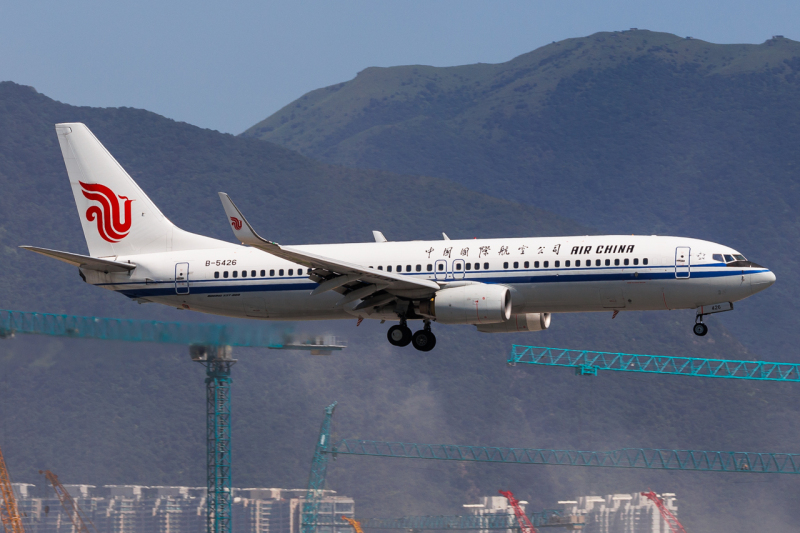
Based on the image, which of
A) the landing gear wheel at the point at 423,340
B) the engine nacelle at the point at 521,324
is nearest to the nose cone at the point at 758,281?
the engine nacelle at the point at 521,324

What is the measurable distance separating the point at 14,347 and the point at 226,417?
67.3 metres

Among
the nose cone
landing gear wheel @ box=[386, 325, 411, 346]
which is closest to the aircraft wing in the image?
landing gear wheel @ box=[386, 325, 411, 346]

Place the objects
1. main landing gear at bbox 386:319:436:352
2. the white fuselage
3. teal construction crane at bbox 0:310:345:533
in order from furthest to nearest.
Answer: teal construction crane at bbox 0:310:345:533
main landing gear at bbox 386:319:436:352
the white fuselage

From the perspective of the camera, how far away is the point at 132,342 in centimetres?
9938

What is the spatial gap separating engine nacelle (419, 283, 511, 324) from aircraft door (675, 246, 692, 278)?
334 inches

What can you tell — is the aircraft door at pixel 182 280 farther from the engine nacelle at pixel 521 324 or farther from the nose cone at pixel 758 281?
the nose cone at pixel 758 281

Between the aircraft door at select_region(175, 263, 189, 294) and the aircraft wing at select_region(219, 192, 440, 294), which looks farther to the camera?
the aircraft door at select_region(175, 263, 189, 294)

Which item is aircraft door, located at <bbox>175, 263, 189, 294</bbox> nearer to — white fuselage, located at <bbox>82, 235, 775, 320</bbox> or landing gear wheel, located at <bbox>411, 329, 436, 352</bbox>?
white fuselage, located at <bbox>82, 235, 775, 320</bbox>

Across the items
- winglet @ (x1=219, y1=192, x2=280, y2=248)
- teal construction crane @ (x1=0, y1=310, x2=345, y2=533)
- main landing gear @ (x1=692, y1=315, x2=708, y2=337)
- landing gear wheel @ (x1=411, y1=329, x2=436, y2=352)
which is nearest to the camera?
winglet @ (x1=219, y1=192, x2=280, y2=248)

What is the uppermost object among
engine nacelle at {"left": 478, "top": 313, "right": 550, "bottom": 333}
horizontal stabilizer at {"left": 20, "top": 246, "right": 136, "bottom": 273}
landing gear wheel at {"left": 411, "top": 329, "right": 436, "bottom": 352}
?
horizontal stabilizer at {"left": 20, "top": 246, "right": 136, "bottom": 273}

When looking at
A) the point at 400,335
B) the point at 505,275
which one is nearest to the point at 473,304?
the point at 505,275

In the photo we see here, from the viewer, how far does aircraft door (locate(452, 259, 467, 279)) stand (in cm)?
6038

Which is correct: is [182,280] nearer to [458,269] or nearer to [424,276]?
[424,276]

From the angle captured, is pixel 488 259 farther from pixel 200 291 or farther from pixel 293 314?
pixel 200 291
